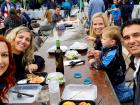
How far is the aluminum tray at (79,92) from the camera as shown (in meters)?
2.13

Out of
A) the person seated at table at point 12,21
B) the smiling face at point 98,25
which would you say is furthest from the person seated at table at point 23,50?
the person seated at table at point 12,21

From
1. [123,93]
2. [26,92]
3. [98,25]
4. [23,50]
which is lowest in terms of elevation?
[123,93]

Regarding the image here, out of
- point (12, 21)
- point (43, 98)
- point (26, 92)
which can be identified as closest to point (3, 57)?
point (26, 92)

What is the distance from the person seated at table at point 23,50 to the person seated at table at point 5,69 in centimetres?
64

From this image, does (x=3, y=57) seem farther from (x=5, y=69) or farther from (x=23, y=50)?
(x=23, y=50)

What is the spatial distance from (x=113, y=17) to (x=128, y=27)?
7164mm

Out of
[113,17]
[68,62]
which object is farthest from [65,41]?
[113,17]

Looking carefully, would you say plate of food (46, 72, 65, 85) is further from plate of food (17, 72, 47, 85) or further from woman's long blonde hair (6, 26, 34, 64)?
woman's long blonde hair (6, 26, 34, 64)

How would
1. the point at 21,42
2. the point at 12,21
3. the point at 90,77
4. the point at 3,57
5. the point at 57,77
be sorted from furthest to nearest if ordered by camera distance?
the point at 12,21
the point at 21,42
the point at 90,77
the point at 57,77
the point at 3,57

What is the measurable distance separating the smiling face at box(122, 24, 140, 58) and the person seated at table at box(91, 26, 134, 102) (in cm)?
47

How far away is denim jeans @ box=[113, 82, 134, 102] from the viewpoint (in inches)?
112

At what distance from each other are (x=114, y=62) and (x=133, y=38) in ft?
1.75

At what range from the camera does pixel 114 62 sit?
287cm

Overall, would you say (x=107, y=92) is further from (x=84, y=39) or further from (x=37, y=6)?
(x=37, y=6)
